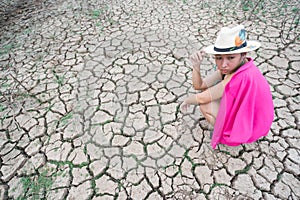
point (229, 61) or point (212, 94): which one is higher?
point (229, 61)

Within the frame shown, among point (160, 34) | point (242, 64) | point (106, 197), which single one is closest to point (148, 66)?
point (160, 34)

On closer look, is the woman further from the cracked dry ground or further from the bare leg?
the cracked dry ground

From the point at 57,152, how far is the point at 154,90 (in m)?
1.23

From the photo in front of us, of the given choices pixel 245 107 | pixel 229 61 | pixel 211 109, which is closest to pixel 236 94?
pixel 245 107

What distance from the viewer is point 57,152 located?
209cm

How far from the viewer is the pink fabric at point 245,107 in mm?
1537

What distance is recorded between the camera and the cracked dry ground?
185cm

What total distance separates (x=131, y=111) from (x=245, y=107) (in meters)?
1.22

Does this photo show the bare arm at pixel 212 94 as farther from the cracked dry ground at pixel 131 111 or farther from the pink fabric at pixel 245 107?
the cracked dry ground at pixel 131 111

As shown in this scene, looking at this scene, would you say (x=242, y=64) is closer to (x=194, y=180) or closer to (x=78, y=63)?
(x=194, y=180)

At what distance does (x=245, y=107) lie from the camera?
161cm

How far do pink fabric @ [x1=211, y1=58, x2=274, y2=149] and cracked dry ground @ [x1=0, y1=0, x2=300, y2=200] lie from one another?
28cm

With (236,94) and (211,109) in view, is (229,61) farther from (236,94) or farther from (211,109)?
(211,109)

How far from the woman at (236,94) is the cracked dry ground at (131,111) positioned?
0.32 metres
